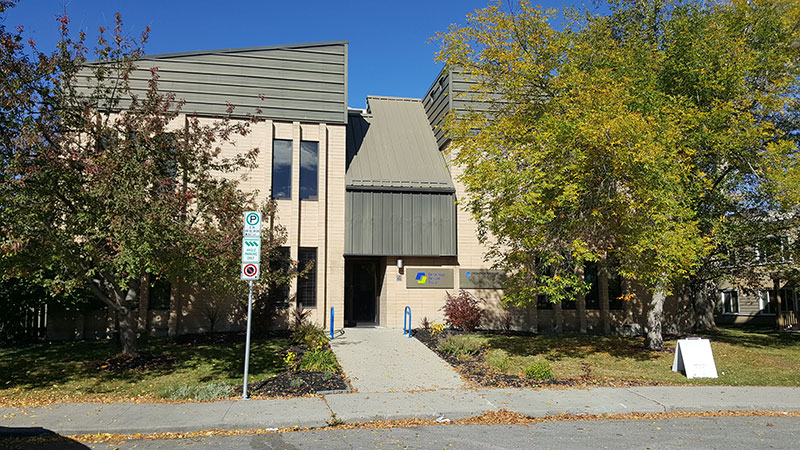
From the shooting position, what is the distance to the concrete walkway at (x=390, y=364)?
9.77 meters

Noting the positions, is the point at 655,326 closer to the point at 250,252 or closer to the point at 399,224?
the point at 399,224

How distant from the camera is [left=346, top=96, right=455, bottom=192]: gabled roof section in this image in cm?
1695

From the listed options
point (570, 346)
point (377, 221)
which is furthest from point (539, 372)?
point (377, 221)

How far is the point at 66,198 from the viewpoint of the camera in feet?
30.3

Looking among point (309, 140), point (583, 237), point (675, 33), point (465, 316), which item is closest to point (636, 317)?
point (465, 316)

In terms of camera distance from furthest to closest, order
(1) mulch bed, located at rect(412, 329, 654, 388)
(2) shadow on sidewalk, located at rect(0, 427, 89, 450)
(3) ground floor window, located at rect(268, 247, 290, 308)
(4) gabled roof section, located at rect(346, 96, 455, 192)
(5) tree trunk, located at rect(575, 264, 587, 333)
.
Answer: (5) tree trunk, located at rect(575, 264, 587, 333)
(4) gabled roof section, located at rect(346, 96, 455, 192)
(3) ground floor window, located at rect(268, 247, 290, 308)
(1) mulch bed, located at rect(412, 329, 654, 388)
(2) shadow on sidewalk, located at rect(0, 427, 89, 450)

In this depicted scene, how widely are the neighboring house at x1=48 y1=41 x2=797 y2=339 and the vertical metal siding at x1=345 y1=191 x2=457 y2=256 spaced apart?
3cm

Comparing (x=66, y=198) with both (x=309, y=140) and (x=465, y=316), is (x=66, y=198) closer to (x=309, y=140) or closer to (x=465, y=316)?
(x=309, y=140)

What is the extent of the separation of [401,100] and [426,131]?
2601 millimetres

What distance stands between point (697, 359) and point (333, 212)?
416 inches

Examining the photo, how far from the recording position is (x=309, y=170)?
654 inches

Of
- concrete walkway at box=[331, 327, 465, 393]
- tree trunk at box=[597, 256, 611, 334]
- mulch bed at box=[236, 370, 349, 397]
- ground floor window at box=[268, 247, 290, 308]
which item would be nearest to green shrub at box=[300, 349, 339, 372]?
mulch bed at box=[236, 370, 349, 397]

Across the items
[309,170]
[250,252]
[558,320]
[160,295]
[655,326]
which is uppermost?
[309,170]

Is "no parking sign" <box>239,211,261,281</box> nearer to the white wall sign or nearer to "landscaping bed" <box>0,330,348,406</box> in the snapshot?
"landscaping bed" <box>0,330,348,406</box>
